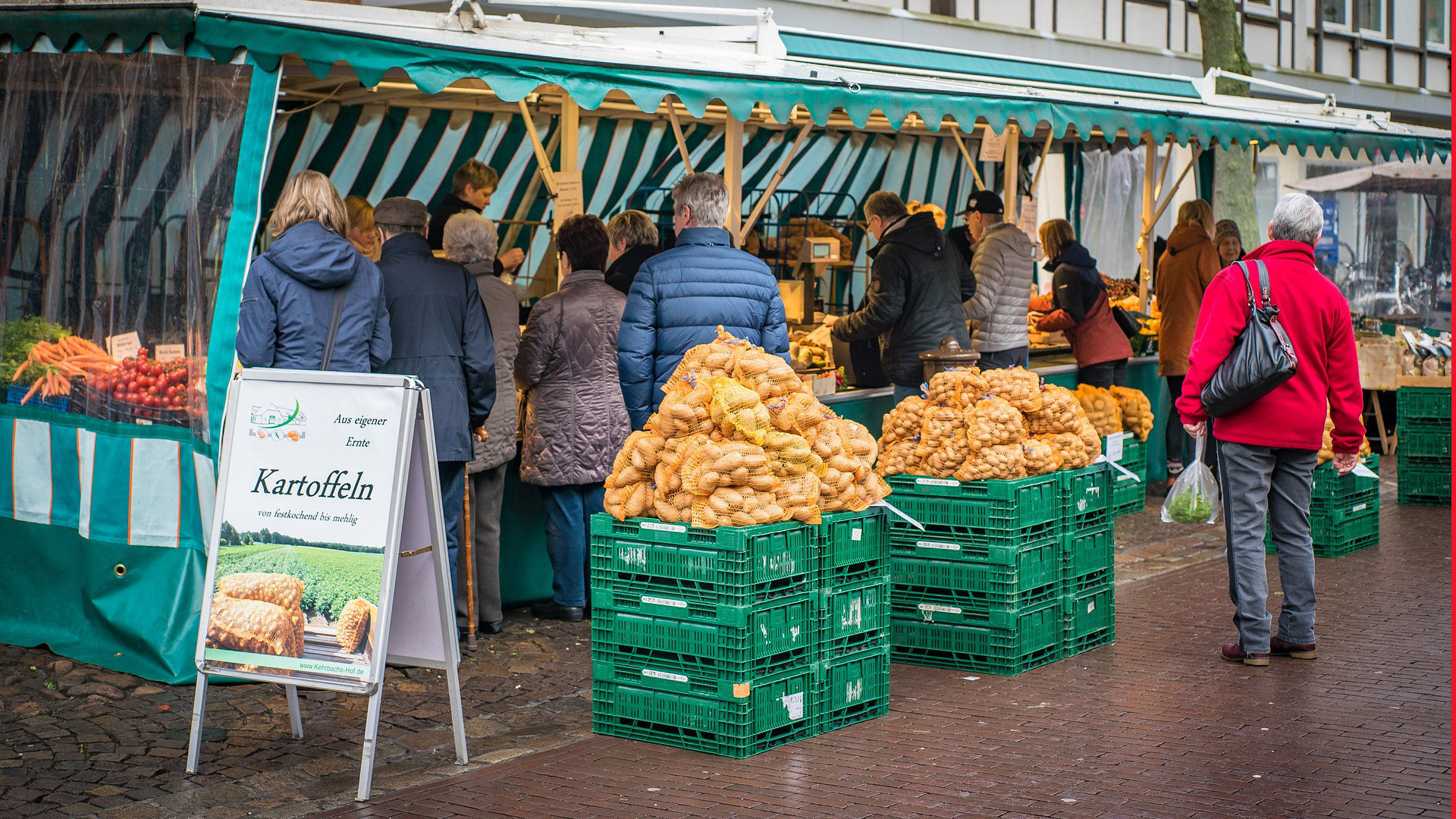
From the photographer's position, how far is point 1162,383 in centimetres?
1374

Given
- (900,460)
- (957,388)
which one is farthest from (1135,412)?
(900,460)

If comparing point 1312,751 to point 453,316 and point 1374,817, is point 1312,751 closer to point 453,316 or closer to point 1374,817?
point 1374,817

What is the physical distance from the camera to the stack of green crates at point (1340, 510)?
9.98 meters

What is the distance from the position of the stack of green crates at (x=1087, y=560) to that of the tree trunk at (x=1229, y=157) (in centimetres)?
1046

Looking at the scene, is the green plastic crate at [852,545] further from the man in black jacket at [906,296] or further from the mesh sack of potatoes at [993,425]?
the man in black jacket at [906,296]

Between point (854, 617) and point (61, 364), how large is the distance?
3.85 m

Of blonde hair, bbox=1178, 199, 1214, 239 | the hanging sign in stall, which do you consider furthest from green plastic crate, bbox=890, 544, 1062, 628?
blonde hair, bbox=1178, 199, 1214, 239

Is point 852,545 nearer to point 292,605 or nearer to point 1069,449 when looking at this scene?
point 1069,449

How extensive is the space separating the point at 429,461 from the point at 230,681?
1960 millimetres

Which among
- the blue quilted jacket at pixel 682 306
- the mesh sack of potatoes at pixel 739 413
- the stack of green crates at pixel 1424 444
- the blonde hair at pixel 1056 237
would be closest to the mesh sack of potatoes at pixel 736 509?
the mesh sack of potatoes at pixel 739 413

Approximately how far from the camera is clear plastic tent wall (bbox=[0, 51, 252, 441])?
661 cm

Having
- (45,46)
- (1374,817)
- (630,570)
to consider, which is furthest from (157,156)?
(1374,817)

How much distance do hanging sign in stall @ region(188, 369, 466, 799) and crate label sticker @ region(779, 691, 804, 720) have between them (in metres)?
1.21

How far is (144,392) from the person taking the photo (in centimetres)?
687
